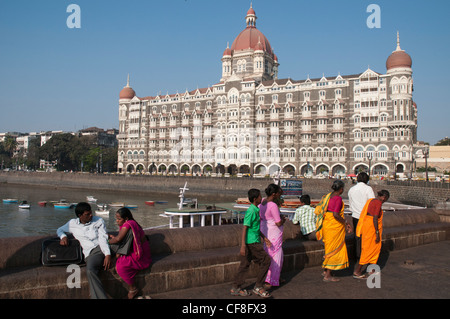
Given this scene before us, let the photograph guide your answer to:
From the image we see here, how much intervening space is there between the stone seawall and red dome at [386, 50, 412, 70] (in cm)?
2007

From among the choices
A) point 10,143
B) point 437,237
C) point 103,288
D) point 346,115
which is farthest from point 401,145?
point 10,143

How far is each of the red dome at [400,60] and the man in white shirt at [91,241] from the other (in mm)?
58075

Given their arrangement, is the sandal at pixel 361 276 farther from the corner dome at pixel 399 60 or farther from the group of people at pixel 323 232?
the corner dome at pixel 399 60

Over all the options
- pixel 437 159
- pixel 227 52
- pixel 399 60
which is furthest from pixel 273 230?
pixel 437 159

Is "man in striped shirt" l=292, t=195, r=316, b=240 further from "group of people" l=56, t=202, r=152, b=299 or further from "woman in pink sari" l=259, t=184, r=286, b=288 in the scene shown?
"group of people" l=56, t=202, r=152, b=299

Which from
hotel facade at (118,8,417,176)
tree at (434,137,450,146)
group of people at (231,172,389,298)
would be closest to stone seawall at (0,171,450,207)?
hotel facade at (118,8,417,176)

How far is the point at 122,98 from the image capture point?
81.9m

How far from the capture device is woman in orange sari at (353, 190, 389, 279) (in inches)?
277

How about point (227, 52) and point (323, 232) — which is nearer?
point (323, 232)

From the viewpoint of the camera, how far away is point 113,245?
587 cm

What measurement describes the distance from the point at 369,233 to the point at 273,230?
217cm

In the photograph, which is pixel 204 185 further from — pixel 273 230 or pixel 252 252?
pixel 252 252

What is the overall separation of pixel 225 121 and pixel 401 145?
2973 cm
